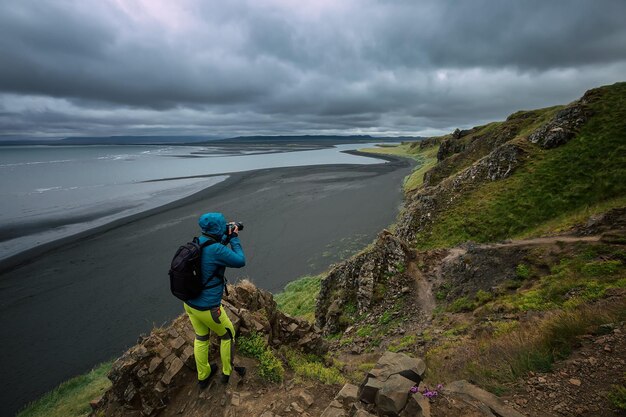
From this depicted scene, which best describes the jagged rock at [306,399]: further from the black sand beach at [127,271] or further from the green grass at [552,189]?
the black sand beach at [127,271]

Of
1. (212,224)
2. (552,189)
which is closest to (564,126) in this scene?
(552,189)

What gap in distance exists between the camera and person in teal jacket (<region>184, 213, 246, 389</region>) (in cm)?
731

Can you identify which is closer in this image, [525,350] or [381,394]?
[381,394]

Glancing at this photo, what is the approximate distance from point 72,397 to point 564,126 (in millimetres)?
41131

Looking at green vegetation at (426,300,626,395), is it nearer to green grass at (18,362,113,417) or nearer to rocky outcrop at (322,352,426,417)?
rocky outcrop at (322,352,426,417)

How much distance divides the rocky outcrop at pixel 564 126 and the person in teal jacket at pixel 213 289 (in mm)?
30275

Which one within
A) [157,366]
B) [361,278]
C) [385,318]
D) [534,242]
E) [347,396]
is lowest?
[385,318]

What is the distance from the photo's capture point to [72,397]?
58.2 ft

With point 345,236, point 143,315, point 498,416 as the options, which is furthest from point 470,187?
point 143,315

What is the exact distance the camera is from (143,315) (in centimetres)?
2673

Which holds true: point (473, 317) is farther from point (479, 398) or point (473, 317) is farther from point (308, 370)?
point (308, 370)

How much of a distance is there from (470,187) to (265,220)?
3271 centimetres

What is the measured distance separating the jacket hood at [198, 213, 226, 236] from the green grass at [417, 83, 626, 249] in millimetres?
19713

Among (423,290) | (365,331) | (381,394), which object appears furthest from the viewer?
(423,290)
